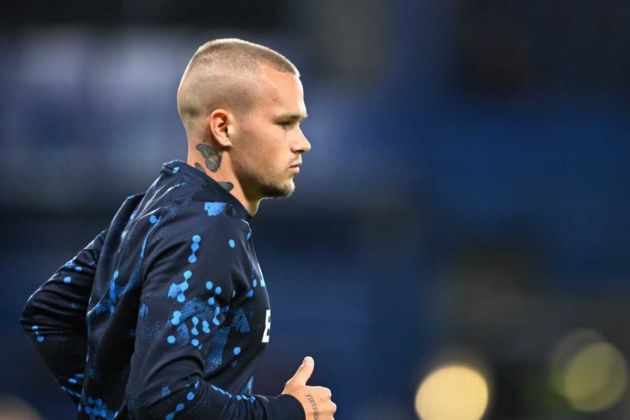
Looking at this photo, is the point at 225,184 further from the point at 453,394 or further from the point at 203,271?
the point at 453,394

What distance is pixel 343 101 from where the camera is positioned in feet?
41.8

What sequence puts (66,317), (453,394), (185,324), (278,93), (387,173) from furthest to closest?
1. (387,173)
2. (453,394)
3. (66,317)
4. (278,93)
5. (185,324)

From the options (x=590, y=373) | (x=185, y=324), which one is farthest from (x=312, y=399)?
(x=590, y=373)

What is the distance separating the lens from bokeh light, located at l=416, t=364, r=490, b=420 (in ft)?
33.3

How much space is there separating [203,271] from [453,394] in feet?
27.0

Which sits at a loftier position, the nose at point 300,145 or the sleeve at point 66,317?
the nose at point 300,145

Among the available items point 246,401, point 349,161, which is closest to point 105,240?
point 246,401

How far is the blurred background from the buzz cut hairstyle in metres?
8.17

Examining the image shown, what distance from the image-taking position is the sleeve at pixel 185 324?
246 cm

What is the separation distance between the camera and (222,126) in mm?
2846

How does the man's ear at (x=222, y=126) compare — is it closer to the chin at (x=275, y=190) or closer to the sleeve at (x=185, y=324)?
the chin at (x=275, y=190)

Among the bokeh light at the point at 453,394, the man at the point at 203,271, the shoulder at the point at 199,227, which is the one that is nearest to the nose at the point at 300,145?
the man at the point at 203,271

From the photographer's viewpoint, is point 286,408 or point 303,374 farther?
point 303,374

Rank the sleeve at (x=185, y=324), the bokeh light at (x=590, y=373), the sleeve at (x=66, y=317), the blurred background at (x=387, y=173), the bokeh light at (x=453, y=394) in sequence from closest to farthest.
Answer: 1. the sleeve at (x=185, y=324)
2. the sleeve at (x=66, y=317)
3. the bokeh light at (x=453, y=394)
4. the bokeh light at (x=590, y=373)
5. the blurred background at (x=387, y=173)
